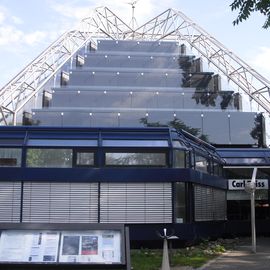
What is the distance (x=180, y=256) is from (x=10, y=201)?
692cm

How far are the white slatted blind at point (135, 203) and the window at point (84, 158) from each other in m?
1.12

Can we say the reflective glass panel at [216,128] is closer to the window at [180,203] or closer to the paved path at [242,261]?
the window at [180,203]

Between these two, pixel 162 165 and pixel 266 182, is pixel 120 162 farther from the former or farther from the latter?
pixel 266 182

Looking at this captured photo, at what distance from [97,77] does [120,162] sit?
35.1 m

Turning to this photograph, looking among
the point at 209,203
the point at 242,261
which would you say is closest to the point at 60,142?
the point at 209,203

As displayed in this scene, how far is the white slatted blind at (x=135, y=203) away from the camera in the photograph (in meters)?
21.2

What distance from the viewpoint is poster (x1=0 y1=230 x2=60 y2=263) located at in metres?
7.67

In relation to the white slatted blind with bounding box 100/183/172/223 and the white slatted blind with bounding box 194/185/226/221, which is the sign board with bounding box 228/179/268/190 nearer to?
the white slatted blind with bounding box 194/185/226/221

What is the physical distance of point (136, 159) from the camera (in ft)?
72.3

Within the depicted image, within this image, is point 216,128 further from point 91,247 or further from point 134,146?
point 91,247

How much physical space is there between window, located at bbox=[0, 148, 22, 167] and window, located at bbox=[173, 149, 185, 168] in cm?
615

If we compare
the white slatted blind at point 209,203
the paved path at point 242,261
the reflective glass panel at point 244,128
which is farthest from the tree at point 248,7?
the reflective glass panel at point 244,128

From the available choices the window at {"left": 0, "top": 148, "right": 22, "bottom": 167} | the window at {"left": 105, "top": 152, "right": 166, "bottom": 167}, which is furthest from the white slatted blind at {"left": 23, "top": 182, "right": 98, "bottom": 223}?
the window at {"left": 105, "top": 152, "right": 166, "bottom": 167}

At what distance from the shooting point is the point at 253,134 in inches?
1821
